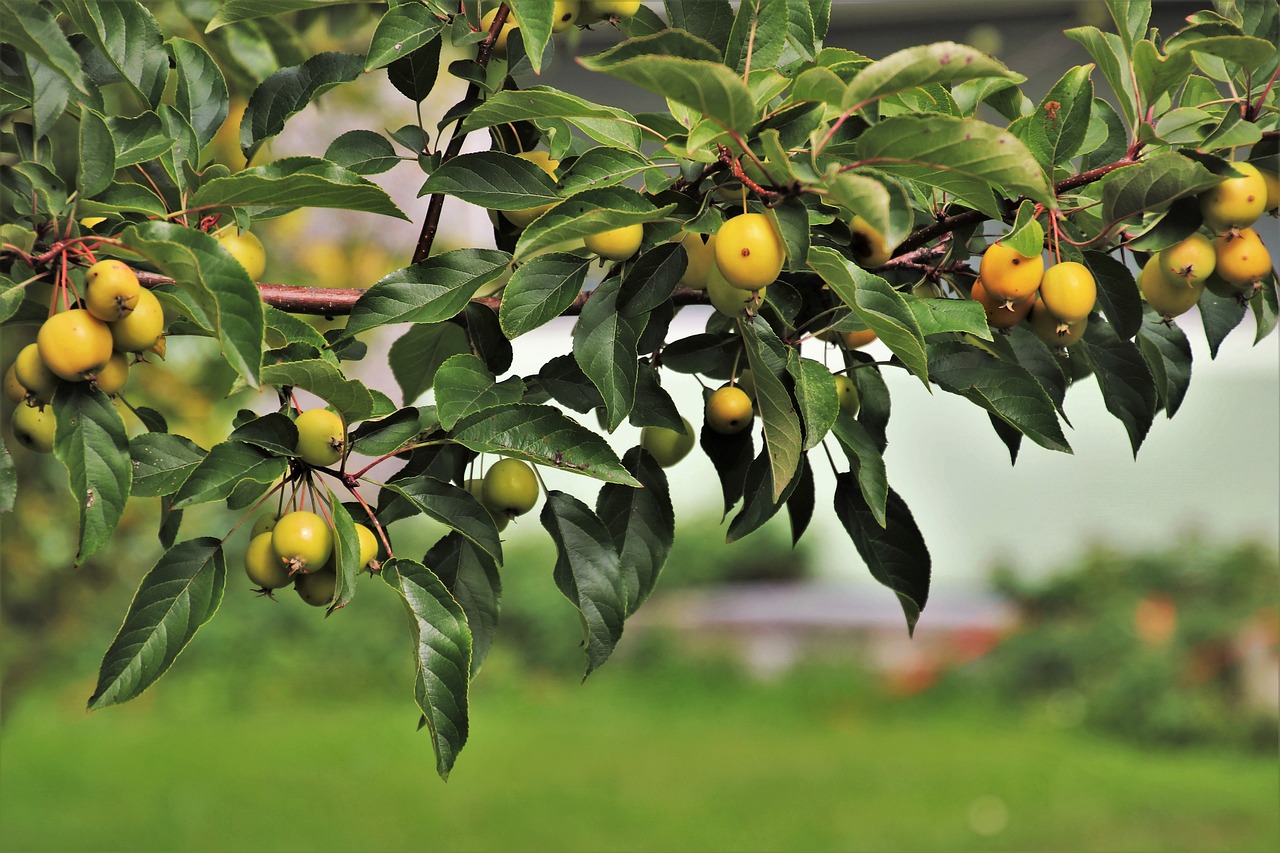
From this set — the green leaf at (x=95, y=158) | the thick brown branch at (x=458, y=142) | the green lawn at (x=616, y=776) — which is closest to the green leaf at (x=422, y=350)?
the thick brown branch at (x=458, y=142)

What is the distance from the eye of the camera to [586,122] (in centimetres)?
77

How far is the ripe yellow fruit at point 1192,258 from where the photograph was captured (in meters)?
0.78

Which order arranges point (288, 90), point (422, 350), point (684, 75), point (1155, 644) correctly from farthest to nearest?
point (1155, 644), point (422, 350), point (288, 90), point (684, 75)

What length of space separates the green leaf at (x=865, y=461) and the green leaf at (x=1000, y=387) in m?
0.07

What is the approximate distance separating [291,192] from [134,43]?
9.8 inches

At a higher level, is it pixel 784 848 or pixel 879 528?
pixel 879 528

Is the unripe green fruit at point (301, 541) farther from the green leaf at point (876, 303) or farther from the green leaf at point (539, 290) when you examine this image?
the green leaf at point (876, 303)

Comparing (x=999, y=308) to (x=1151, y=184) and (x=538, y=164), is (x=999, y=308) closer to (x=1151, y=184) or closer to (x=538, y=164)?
(x=1151, y=184)

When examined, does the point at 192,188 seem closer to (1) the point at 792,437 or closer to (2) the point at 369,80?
(1) the point at 792,437

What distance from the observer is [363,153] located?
91cm

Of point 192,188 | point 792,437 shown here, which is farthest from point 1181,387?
point 192,188

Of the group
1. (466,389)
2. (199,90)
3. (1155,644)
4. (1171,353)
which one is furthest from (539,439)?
(1155,644)

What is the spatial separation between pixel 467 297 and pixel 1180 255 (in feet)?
1.52

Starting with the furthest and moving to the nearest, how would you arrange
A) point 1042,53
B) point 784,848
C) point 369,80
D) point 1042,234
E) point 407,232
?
point 1042,53
point 407,232
point 369,80
point 784,848
point 1042,234
